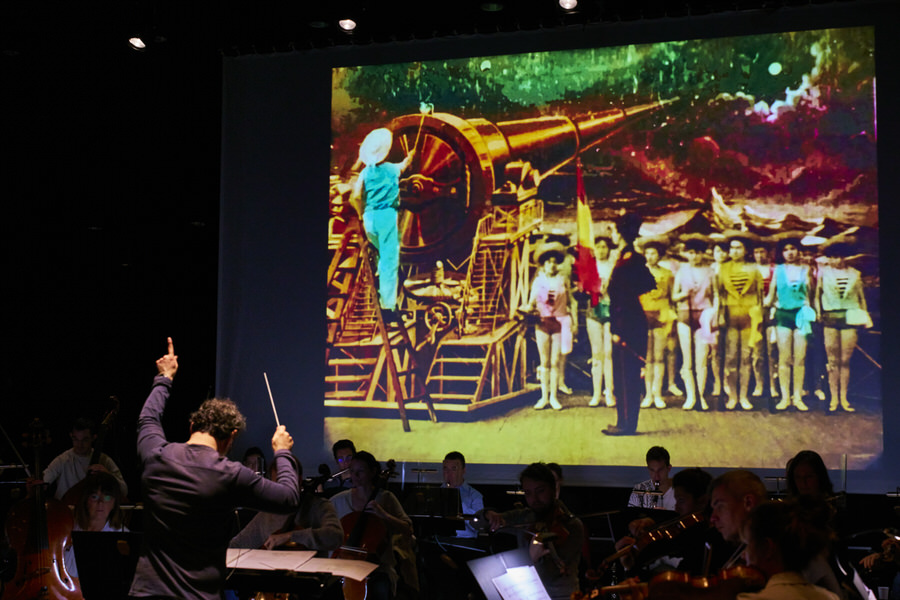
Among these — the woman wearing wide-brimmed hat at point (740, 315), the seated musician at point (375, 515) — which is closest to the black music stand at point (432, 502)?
the seated musician at point (375, 515)

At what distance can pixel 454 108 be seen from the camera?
736cm

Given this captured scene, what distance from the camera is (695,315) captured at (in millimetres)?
6676

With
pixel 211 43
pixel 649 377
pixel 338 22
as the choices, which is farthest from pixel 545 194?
pixel 211 43

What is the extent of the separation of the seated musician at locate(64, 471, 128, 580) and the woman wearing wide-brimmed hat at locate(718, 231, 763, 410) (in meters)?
4.22

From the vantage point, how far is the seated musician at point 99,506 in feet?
16.0

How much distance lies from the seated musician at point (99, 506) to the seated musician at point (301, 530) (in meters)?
0.72

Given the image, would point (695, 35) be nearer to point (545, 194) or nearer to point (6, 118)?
point (545, 194)

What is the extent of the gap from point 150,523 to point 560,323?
4437mm

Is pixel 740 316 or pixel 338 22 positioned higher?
pixel 338 22

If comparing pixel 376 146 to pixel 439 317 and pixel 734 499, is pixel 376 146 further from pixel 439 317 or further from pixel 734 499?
pixel 734 499

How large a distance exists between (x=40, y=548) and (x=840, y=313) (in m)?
5.45

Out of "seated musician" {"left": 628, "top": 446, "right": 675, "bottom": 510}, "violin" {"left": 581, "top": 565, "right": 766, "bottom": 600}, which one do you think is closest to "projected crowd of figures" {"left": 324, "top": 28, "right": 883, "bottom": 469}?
"seated musician" {"left": 628, "top": 446, "right": 675, "bottom": 510}

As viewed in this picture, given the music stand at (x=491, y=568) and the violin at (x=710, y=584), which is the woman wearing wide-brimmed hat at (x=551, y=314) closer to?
the music stand at (x=491, y=568)

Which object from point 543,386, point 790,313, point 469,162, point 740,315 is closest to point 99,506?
point 543,386
